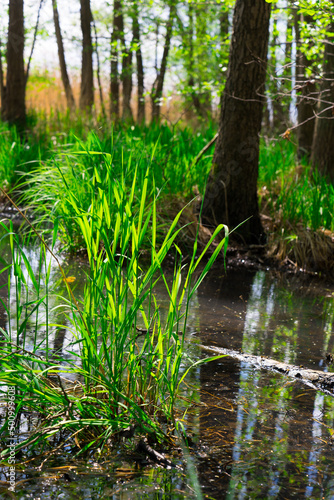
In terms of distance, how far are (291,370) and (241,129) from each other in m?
3.06

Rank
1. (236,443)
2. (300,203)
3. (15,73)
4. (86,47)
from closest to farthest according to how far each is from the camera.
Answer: (236,443)
(300,203)
(15,73)
(86,47)

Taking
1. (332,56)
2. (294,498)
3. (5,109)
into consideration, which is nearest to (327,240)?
(332,56)

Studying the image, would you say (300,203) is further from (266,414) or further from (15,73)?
(15,73)

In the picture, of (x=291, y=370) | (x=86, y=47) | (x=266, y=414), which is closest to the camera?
(x=266, y=414)

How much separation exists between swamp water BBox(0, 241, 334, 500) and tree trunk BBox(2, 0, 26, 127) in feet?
24.6

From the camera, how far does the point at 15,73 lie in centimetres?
951

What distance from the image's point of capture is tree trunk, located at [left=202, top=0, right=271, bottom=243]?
4.72 m

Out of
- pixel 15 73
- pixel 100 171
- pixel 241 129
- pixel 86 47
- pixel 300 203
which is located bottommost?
pixel 300 203

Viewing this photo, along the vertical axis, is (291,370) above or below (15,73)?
below

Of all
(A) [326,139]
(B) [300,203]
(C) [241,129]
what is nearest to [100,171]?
(C) [241,129]

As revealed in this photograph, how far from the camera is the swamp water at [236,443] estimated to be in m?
1.51

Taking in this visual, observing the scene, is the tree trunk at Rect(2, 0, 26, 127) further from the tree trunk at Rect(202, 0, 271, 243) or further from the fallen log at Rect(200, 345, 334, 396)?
the fallen log at Rect(200, 345, 334, 396)

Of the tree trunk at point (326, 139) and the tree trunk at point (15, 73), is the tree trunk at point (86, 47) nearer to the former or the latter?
the tree trunk at point (15, 73)

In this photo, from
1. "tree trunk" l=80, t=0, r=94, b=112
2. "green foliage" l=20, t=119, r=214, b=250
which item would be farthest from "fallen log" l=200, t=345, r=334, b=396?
"tree trunk" l=80, t=0, r=94, b=112
